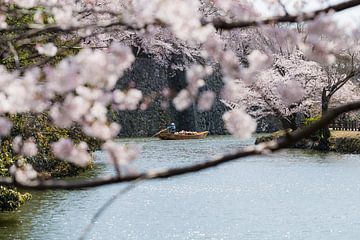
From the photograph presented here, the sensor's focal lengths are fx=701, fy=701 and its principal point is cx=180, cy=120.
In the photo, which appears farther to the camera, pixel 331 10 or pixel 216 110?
pixel 216 110

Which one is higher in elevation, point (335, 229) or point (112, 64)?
point (112, 64)

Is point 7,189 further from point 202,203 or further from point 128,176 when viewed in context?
point 128,176

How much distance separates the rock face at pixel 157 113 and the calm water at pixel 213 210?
23256mm

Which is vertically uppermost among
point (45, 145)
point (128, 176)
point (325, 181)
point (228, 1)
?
point (228, 1)

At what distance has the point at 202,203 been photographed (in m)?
12.9

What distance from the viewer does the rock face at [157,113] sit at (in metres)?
41.2

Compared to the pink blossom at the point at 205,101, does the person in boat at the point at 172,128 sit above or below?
below

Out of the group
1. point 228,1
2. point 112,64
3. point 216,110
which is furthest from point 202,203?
point 216,110

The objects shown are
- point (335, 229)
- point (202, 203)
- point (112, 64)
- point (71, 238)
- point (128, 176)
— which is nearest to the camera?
point (128, 176)

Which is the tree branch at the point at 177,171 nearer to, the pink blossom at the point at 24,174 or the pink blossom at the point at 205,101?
the pink blossom at the point at 24,174

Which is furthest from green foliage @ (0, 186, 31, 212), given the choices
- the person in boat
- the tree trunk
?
the person in boat

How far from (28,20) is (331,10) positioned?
8442 mm

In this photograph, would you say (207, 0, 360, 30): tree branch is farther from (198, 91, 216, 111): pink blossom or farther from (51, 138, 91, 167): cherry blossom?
(198, 91, 216, 111): pink blossom

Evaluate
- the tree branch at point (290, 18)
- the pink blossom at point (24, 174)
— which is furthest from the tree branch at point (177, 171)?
the pink blossom at point (24, 174)
